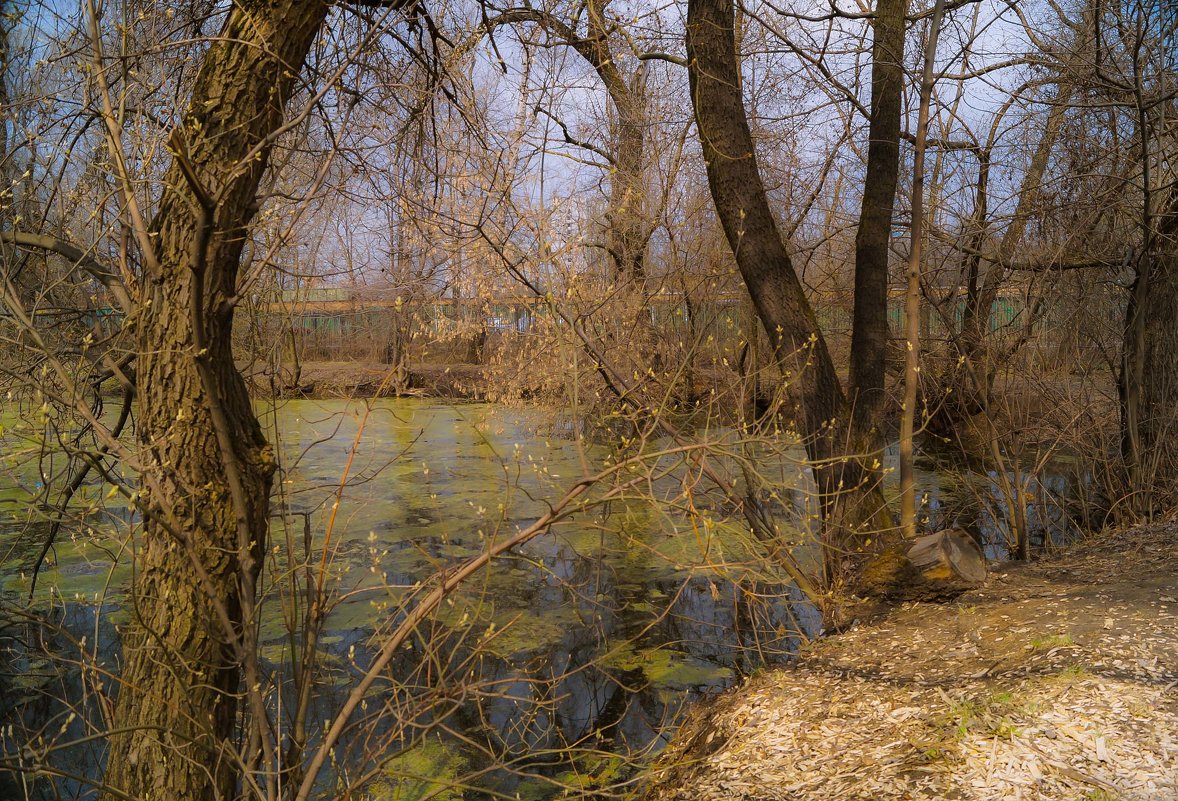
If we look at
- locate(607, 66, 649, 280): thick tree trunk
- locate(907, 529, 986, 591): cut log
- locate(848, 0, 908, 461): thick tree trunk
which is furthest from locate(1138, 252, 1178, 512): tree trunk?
locate(607, 66, 649, 280): thick tree trunk

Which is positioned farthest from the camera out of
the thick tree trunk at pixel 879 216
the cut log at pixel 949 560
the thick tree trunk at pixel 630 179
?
the thick tree trunk at pixel 630 179

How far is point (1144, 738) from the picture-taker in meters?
3.33

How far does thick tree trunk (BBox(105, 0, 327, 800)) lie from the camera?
3.36m

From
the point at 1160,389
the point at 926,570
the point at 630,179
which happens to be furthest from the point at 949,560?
the point at 630,179

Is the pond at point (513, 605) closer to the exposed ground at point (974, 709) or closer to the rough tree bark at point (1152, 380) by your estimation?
the exposed ground at point (974, 709)

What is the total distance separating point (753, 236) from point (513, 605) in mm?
3403

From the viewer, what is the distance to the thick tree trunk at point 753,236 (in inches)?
240

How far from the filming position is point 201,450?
3.49 meters

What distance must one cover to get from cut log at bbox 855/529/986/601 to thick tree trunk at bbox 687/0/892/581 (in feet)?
1.27

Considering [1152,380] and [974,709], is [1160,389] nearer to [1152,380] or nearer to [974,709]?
[1152,380]

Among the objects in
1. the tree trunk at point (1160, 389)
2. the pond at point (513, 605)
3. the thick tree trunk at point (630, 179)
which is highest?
the thick tree trunk at point (630, 179)

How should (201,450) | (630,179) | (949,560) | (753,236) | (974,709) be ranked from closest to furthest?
(201,450)
(974,709)
(949,560)
(753,236)
(630,179)

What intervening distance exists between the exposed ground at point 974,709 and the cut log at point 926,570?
102mm

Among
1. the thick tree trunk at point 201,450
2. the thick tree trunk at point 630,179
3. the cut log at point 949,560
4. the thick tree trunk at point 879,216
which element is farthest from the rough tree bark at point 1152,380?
the thick tree trunk at point 201,450
